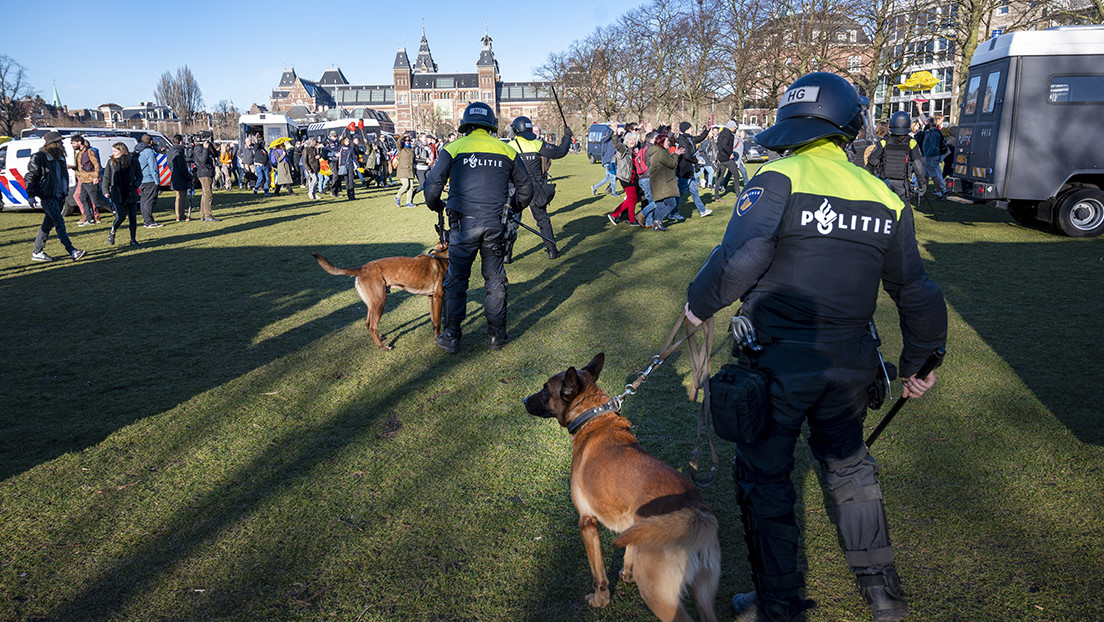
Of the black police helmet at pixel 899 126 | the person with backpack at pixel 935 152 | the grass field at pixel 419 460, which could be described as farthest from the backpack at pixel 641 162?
the person with backpack at pixel 935 152

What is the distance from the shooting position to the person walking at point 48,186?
394 inches

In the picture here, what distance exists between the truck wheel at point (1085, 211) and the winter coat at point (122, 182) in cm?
1629

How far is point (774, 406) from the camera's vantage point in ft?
7.79

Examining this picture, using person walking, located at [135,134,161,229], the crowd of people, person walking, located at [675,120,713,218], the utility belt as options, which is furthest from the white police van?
the utility belt

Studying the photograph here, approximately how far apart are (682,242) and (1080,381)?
678 centimetres

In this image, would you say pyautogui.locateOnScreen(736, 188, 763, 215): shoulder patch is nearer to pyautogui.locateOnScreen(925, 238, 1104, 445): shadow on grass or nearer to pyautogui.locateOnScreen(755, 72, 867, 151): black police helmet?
pyautogui.locateOnScreen(755, 72, 867, 151): black police helmet

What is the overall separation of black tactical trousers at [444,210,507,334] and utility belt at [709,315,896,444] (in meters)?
3.60

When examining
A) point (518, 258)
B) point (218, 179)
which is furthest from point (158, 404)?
point (218, 179)

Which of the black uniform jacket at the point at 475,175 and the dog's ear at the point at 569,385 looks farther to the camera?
the black uniform jacket at the point at 475,175

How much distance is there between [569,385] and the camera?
9.66 ft

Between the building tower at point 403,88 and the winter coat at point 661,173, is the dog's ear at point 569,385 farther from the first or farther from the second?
the building tower at point 403,88

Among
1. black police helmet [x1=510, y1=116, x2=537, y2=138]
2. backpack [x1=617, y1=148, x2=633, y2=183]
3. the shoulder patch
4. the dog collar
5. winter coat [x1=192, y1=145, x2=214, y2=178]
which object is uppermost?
black police helmet [x1=510, y1=116, x2=537, y2=138]

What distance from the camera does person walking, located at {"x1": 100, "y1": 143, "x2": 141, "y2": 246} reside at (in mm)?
11547

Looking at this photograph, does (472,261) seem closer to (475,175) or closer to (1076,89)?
(475,175)
